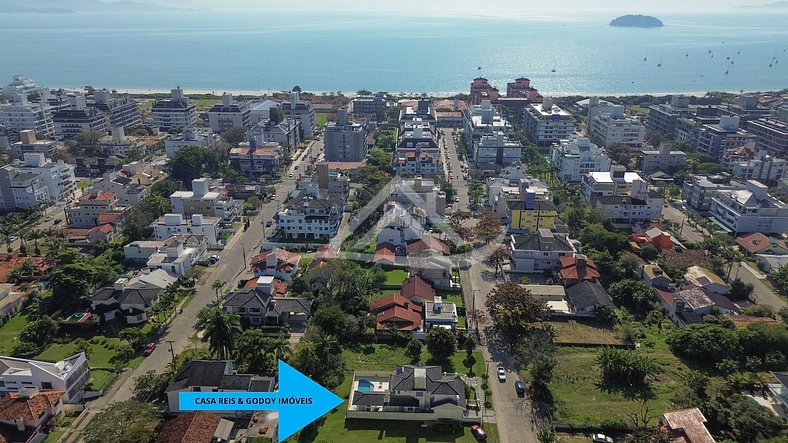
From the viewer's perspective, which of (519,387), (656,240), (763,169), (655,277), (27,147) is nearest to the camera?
(519,387)

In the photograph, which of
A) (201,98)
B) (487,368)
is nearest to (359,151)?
(487,368)

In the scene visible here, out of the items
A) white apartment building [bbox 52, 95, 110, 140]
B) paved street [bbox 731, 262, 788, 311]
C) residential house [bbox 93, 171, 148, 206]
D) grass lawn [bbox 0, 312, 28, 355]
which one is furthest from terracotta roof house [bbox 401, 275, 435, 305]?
white apartment building [bbox 52, 95, 110, 140]

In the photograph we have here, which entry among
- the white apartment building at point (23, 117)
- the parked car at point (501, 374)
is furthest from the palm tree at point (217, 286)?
the white apartment building at point (23, 117)

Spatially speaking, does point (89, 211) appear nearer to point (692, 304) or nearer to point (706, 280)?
point (692, 304)

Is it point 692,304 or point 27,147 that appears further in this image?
point 27,147

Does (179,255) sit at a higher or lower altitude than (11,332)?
higher

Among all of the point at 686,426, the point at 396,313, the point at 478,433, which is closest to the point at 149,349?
Answer: the point at 396,313
